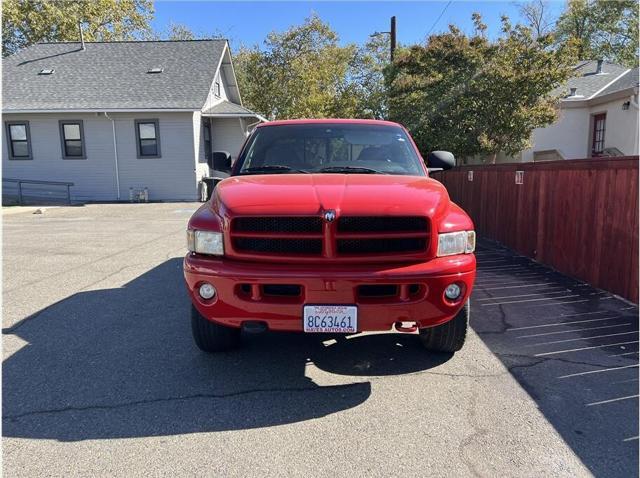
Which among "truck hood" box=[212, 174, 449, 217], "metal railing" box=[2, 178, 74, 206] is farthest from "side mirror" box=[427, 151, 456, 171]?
"metal railing" box=[2, 178, 74, 206]

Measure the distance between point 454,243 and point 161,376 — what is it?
233cm

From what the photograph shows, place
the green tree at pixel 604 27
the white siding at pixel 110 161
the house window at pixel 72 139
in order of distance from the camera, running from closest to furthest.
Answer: the white siding at pixel 110 161, the house window at pixel 72 139, the green tree at pixel 604 27

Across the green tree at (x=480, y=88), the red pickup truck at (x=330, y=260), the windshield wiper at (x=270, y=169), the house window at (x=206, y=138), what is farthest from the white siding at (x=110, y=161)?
the red pickup truck at (x=330, y=260)

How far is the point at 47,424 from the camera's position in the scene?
9.58 ft

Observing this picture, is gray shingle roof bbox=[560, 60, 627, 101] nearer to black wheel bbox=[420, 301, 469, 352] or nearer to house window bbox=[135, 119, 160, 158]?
house window bbox=[135, 119, 160, 158]

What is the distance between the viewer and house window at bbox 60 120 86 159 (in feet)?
60.2

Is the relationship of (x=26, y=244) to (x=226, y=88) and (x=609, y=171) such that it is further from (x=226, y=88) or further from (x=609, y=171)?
(x=226, y=88)

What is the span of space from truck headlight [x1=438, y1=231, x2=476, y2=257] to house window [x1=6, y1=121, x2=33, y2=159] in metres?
19.8

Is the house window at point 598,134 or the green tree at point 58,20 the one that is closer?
the house window at point 598,134

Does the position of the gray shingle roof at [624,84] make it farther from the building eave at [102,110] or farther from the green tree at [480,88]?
the building eave at [102,110]

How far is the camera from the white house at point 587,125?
53.6ft

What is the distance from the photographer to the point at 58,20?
29.2 m

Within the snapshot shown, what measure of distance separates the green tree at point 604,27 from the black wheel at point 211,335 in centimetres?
3989

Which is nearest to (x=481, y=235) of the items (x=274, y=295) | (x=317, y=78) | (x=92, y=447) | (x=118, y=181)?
(x=274, y=295)
